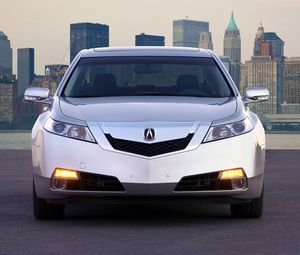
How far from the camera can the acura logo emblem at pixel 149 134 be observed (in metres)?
8.45

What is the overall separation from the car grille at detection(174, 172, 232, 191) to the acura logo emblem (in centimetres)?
44

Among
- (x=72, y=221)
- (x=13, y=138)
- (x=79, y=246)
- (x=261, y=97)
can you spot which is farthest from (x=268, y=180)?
(x=13, y=138)

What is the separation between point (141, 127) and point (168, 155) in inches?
13.2

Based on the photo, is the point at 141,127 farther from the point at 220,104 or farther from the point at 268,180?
the point at 268,180

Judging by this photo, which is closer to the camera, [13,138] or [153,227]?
[153,227]

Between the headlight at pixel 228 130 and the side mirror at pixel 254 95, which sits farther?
the side mirror at pixel 254 95

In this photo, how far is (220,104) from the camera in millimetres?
9148

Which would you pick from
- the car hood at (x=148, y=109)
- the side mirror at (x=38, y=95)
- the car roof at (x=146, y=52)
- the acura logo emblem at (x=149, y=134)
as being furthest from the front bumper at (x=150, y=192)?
the car roof at (x=146, y=52)

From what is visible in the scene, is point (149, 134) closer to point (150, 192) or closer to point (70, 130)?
point (150, 192)

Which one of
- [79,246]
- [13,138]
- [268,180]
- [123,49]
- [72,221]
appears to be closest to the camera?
[79,246]

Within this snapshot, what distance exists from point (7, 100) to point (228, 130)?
15679 cm

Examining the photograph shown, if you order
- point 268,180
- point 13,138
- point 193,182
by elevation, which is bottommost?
point 13,138

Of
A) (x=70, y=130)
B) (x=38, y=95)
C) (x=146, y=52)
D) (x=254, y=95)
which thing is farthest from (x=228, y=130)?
(x=38, y=95)

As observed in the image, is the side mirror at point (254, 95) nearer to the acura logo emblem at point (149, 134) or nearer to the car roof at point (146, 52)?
the car roof at point (146, 52)
